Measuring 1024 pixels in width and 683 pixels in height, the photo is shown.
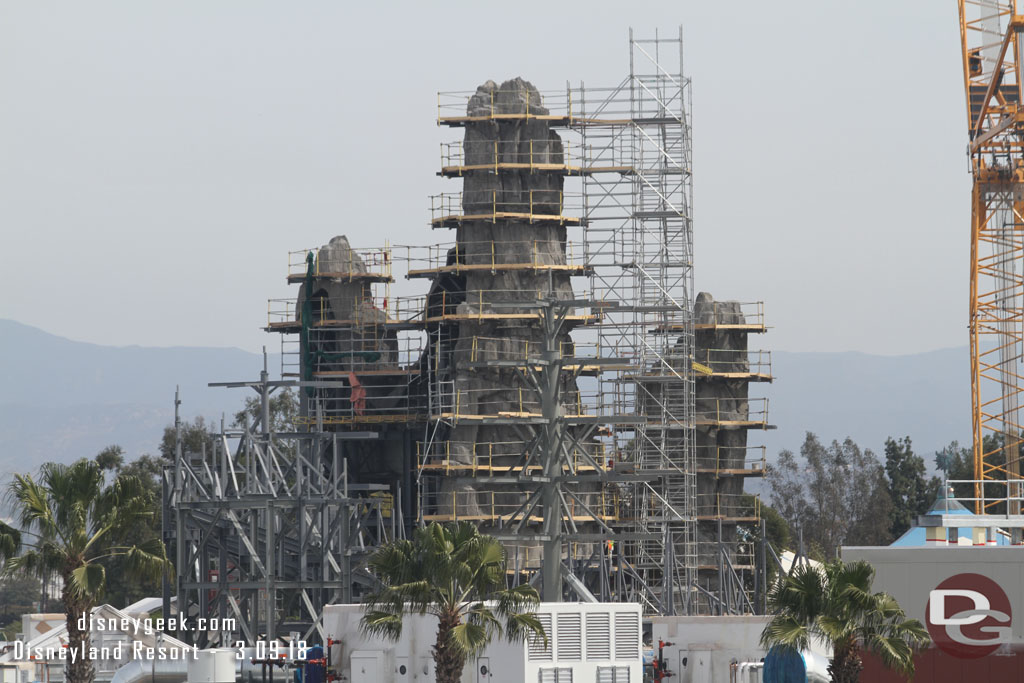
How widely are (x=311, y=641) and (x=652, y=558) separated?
66.3 feet

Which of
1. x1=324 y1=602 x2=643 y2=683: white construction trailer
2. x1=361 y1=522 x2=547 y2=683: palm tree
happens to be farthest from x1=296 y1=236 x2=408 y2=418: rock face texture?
x1=361 y1=522 x2=547 y2=683: palm tree

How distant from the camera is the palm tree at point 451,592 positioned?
4184 cm

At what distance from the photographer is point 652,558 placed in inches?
3307

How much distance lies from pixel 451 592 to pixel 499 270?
148ft

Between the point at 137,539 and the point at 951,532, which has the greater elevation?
the point at 951,532

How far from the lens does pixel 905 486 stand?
13912 cm

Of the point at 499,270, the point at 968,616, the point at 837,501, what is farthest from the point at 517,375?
the point at 837,501

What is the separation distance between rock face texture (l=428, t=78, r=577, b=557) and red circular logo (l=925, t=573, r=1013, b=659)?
35838 mm

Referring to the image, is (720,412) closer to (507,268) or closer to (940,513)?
(507,268)

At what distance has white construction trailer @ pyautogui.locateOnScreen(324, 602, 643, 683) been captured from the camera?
4694 cm

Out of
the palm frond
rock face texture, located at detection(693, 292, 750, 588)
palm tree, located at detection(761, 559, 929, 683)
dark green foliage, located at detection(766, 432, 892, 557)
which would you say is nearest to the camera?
palm tree, located at detection(761, 559, 929, 683)

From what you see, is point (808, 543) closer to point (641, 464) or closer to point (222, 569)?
point (641, 464)

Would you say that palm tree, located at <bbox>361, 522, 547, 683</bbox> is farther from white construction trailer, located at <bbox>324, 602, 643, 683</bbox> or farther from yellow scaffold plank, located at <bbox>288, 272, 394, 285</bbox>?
yellow scaffold plank, located at <bbox>288, 272, 394, 285</bbox>

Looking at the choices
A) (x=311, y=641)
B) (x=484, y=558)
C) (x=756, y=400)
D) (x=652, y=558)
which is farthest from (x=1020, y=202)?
(x=484, y=558)
